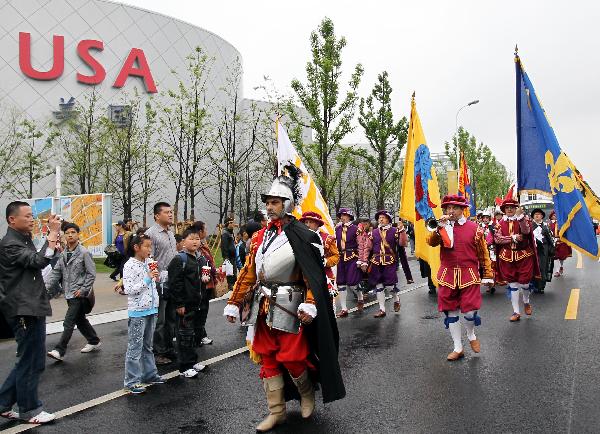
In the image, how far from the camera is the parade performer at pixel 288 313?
4551 millimetres

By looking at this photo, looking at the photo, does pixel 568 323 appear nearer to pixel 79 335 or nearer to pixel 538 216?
pixel 538 216

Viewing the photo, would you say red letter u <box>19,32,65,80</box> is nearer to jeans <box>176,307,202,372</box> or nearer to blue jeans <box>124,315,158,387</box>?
jeans <box>176,307,202,372</box>

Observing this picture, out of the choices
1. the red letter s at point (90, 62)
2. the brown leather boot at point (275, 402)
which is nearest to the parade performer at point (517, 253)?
the brown leather boot at point (275, 402)

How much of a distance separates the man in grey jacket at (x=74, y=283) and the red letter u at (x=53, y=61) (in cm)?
2836

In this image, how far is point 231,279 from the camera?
42.7 feet

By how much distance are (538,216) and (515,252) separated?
407cm

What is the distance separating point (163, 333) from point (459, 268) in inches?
150

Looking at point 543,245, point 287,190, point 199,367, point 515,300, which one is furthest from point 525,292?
point 287,190

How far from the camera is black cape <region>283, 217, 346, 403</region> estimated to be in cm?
453

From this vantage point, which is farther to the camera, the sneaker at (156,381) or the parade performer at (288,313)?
the sneaker at (156,381)

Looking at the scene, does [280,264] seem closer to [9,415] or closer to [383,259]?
[9,415]

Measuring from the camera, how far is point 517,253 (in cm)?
962

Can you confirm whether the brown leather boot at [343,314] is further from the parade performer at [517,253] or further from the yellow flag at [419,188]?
the parade performer at [517,253]

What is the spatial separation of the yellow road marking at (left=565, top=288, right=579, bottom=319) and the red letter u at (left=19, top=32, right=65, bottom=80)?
30.5 meters
